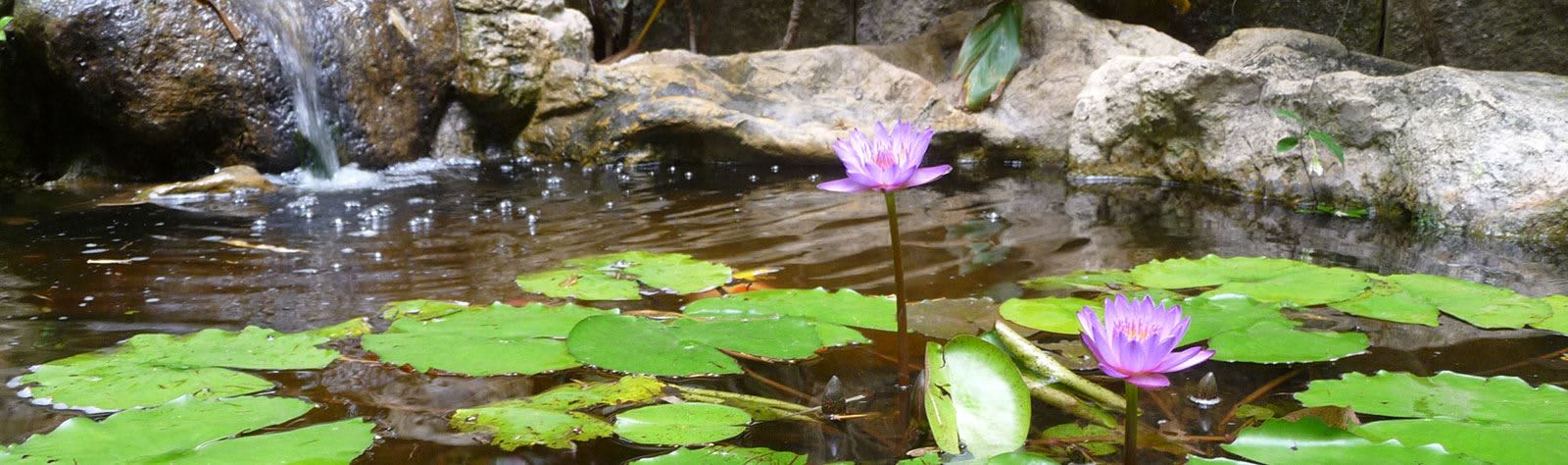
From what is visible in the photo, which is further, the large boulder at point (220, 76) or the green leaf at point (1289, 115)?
the large boulder at point (220, 76)

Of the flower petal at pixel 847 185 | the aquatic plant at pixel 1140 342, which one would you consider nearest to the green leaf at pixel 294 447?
the flower petal at pixel 847 185

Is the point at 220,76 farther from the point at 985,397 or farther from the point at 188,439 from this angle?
the point at 985,397

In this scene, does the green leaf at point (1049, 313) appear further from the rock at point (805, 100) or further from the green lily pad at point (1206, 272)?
the rock at point (805, 100)

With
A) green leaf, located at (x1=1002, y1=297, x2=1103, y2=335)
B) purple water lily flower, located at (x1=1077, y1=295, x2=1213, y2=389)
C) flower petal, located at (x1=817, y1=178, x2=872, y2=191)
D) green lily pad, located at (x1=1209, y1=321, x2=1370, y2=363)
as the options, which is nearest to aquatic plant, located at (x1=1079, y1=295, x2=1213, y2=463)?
purple water lily flower, located at (x1=1077, y1=295, x2=1213, y2=389)

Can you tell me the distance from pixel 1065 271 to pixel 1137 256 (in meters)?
0.31

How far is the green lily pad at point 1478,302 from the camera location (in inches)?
56.9

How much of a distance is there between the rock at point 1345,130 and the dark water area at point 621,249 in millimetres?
132

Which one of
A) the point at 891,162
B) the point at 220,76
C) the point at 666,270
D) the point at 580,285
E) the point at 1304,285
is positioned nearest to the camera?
the point at 891,162

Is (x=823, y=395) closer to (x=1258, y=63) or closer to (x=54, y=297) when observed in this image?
(x=54, y=297)

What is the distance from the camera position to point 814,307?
1.51 metres

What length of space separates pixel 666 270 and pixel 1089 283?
0.75m

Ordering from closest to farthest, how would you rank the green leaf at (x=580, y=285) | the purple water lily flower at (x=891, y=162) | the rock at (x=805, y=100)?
the purple water lily flower at (x=891, y=162) < the green leaf at (x=580, y=285) < the rock at (x=805, y=100)

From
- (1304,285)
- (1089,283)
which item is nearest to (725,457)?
(1089,283)

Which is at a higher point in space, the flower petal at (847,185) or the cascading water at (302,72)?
the cascading water at (302,72)
